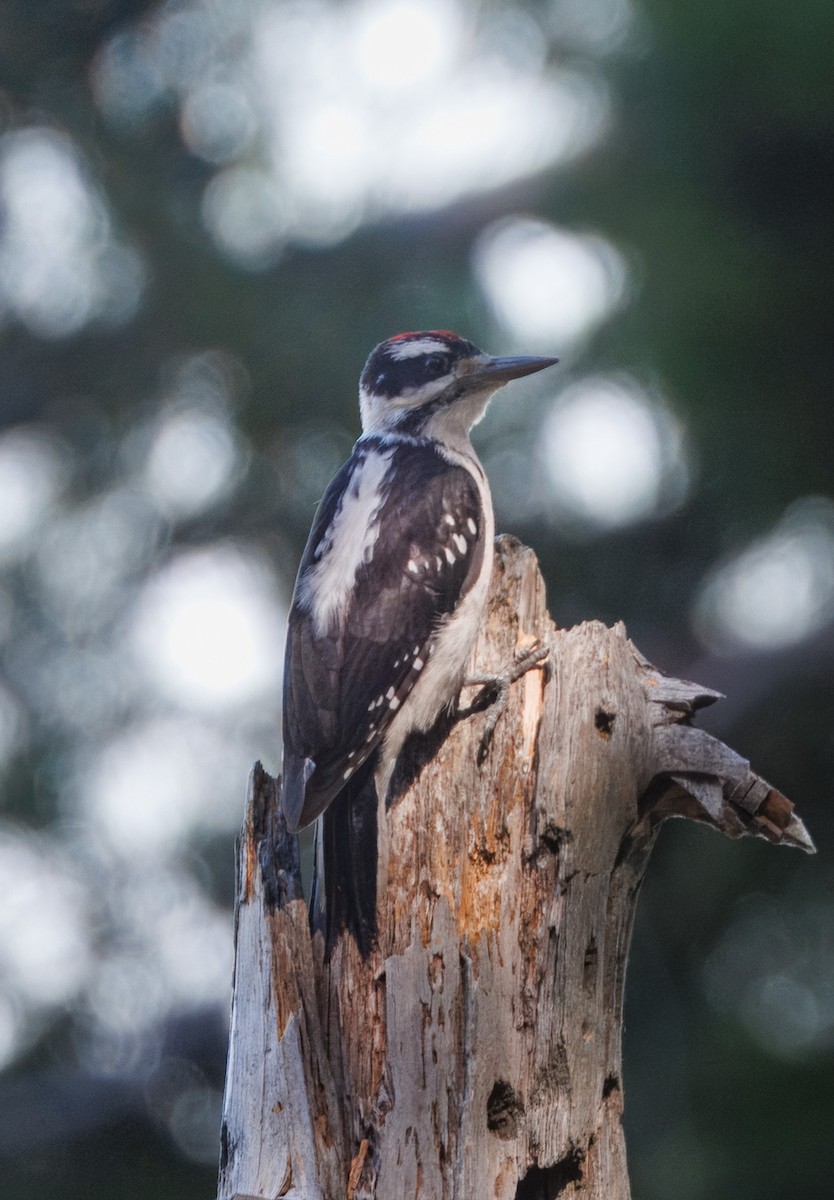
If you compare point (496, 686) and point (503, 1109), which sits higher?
point (496, 686)

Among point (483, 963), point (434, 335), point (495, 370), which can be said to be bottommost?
point (483, 963)

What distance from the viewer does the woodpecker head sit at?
7.84 feet

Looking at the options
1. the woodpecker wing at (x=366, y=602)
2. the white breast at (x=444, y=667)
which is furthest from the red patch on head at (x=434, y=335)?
the white breast at (x=444, y=667)

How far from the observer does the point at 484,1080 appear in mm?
1621

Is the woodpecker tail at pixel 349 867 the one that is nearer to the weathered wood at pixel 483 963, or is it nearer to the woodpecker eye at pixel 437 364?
the weathered wood at pixel 483 963

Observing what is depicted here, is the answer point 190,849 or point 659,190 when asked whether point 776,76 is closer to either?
point 659,190

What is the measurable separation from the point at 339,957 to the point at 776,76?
299 cm

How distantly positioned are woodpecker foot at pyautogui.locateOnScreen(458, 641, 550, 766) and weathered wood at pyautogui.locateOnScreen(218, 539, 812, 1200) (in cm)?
2

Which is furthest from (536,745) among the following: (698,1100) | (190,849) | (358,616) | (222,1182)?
(190,849)

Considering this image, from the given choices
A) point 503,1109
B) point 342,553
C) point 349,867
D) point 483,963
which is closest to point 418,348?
point 342,553

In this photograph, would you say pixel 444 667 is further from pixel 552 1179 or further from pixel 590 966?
pixel 552 1179

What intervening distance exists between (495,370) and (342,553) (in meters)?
0.55

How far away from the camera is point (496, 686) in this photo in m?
1.93

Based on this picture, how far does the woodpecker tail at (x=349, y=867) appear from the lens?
1729 mm
